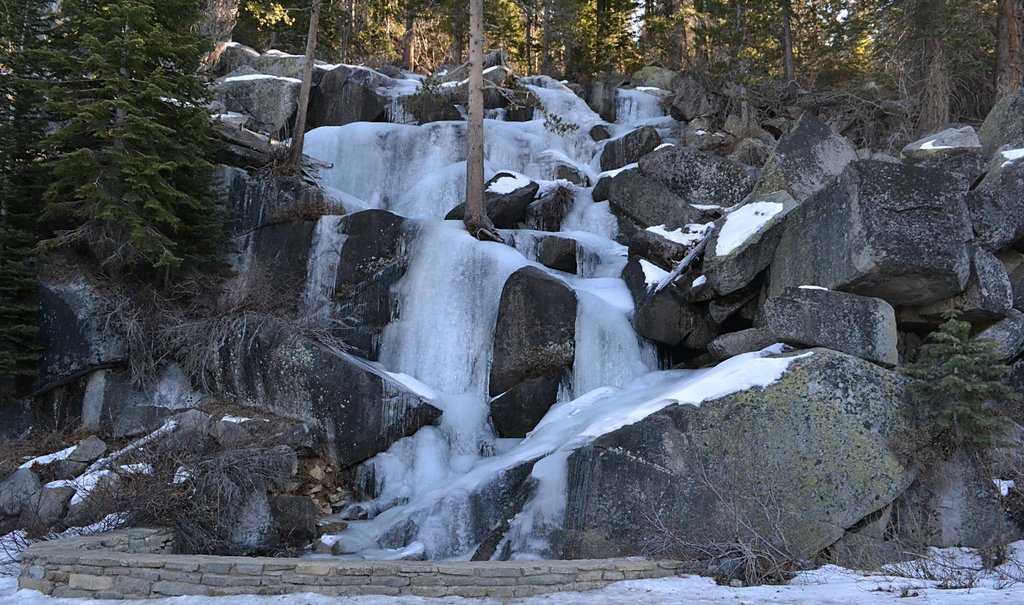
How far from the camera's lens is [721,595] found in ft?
19.2

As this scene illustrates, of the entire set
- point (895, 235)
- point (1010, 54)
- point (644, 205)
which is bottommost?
point (895, 235)

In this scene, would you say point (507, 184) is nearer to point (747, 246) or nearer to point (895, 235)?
point (747, 246)

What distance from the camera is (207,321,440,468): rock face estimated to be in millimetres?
→ 11500

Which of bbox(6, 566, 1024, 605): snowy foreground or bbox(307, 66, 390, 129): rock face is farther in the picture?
bbox(307, 66, 390, 129): rock face

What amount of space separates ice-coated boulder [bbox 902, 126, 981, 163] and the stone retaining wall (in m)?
8.69

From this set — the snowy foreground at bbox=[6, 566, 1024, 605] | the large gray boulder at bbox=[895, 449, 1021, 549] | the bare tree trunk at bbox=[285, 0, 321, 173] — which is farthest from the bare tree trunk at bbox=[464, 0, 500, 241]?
the snowy foreground at bbox=[6, 566, 1024, 605]

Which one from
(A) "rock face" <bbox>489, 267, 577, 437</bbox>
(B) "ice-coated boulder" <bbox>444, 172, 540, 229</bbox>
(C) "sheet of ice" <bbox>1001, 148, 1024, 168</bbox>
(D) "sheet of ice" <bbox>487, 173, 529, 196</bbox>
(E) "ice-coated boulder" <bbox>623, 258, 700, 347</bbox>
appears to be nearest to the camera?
(C) "sheet of ice" <bbox>1001, 148, 1024, 168</bbox>

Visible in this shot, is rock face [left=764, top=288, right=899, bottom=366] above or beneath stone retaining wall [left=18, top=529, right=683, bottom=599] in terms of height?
above

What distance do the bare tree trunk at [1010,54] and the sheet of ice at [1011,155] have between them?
20.7 feet

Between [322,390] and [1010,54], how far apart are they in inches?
625

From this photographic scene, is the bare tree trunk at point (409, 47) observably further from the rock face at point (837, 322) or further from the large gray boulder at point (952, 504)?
the large gray boulder at point (952, 504)

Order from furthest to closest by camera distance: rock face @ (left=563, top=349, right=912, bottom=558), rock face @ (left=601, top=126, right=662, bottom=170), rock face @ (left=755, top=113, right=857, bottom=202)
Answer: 1. rock face @ (left=601, top=126, right=662, bottom=170)
2. rock face @ (left=755, top=113, right=857, bottom=202)
3. rock face @ (left=563, top=349, right=912, bottom=558)

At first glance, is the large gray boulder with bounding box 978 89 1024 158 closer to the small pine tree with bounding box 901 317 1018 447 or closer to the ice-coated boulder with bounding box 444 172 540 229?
the small pine tree with bounding box 901 317 1018 447

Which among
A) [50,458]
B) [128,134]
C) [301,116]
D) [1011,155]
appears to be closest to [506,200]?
[301,116]
